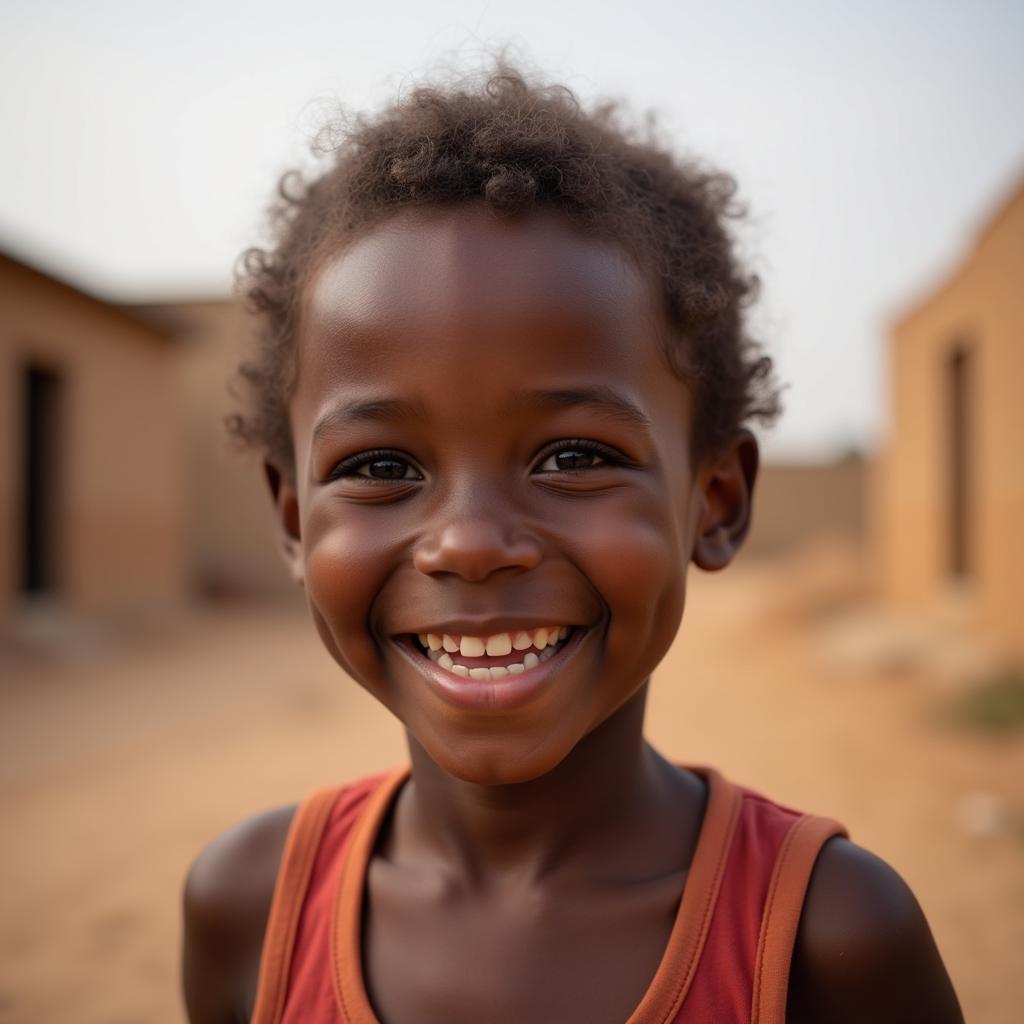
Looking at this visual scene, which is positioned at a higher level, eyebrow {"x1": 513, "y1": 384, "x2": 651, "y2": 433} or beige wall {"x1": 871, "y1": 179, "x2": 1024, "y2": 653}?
beige wall {"x1": 871, "y1": 179, "x2": 1024, "y2": 653}

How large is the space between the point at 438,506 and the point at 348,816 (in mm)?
657

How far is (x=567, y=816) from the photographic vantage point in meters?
1.35

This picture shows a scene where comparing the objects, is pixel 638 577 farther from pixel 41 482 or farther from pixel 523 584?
pixel 41 482

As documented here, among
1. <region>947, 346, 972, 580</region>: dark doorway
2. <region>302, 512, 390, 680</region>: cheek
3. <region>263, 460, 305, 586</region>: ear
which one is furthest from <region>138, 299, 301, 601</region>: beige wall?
<region>302, 512, 390, 680</region>: cheek

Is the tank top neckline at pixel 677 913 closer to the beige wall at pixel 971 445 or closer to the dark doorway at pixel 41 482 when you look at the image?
the beige wall at pixel 971 445

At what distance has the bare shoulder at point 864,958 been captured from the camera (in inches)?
46.7

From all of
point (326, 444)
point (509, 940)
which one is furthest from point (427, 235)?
point (509, 940)

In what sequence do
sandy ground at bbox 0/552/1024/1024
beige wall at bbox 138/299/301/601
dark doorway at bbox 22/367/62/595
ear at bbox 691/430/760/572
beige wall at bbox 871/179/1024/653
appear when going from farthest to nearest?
1. beige wall at bbox 138/299/301/601
2. dark doorway at bbox 22/367/62/595
3. beige wall at bbox 871/179/1024/653
4. sandy ground at bbox 0/552/1024/1024
5. ear at bbox 691/430/760/572

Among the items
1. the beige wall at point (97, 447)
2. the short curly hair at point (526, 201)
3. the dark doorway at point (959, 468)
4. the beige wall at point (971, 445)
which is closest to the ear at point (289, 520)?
the short curly hair at point (526, 201)

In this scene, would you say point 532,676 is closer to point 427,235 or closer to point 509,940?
point 509,940

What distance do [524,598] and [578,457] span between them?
0.19 metres

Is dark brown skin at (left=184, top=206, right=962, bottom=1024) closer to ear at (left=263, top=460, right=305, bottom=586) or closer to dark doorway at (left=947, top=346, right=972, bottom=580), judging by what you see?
ear at (left=263, top=460, right=305, bottom=586)

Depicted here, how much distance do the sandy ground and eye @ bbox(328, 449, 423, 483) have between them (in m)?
2.86

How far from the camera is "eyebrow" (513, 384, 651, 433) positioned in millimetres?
1113
